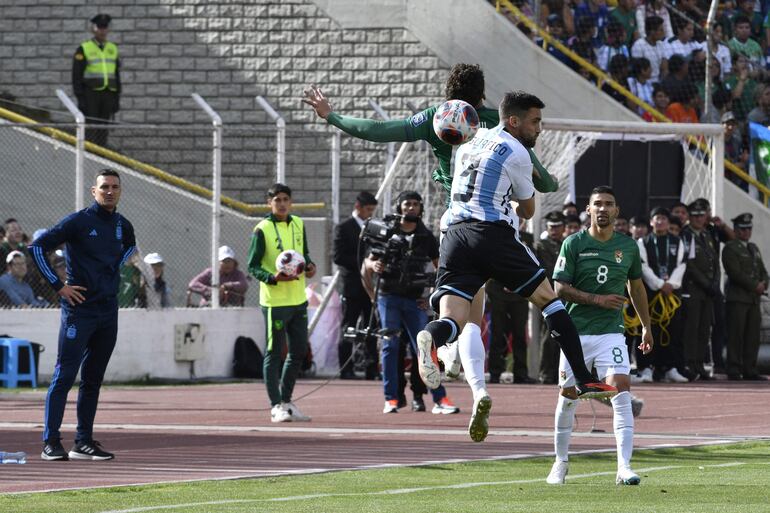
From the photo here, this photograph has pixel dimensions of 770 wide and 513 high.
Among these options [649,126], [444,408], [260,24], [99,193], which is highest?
[260,24]

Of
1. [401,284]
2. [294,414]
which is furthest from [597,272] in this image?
[401,284]

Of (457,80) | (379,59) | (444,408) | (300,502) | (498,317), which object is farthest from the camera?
(379,59)

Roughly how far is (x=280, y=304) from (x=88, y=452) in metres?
3.88

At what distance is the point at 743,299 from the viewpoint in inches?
888

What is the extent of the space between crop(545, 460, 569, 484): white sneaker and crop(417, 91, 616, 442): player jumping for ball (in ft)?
1.79

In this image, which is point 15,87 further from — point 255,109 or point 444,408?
point 444,408

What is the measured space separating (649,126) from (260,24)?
8.80m

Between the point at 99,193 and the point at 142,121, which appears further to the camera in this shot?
the point at 142,121

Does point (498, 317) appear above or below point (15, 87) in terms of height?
below

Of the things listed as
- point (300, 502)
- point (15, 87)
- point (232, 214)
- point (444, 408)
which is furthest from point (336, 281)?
point (300, 502)

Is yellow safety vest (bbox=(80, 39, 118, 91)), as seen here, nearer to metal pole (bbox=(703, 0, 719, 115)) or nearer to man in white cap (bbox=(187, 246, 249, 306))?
man in white cap (bbox=(187, 246, 249, 306))

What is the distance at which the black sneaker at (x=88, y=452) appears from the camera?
12.1 m

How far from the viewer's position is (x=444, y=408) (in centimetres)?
1645

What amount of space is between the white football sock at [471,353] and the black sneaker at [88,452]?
3203 mm
